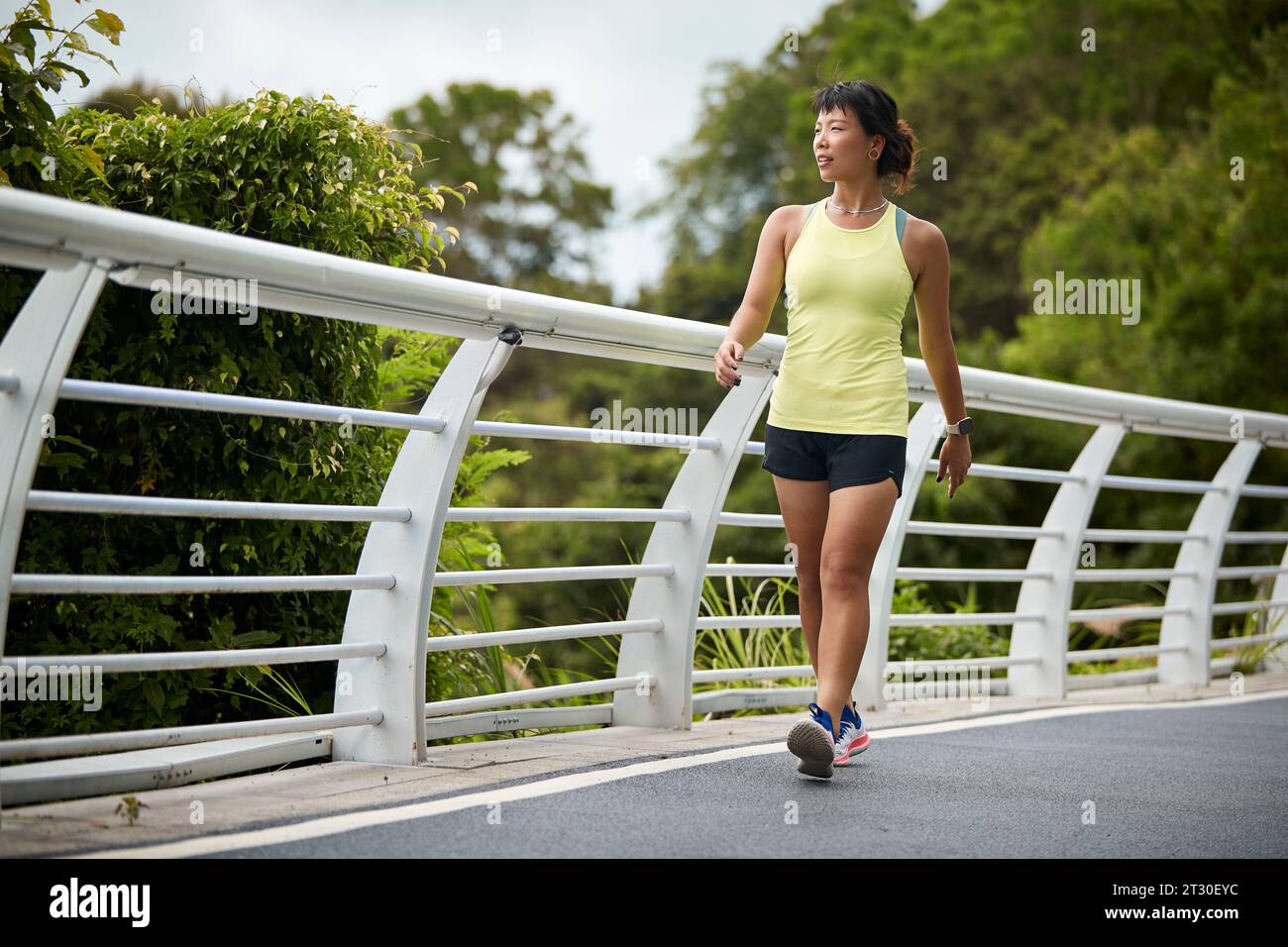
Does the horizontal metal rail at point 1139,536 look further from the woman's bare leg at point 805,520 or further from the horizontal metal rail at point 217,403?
the horizontal metal rail at point 217,403

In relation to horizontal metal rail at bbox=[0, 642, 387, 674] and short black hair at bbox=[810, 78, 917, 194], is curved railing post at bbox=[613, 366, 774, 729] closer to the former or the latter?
short black hair at bbox=[810, 78, 917, 194]

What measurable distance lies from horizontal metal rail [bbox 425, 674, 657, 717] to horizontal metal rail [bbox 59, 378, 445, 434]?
0.82m

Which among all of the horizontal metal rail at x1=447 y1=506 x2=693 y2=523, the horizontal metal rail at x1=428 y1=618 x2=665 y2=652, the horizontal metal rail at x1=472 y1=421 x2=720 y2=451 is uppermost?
the horizontal metal rail at x1=472 y1=421 x2=720 y2=451

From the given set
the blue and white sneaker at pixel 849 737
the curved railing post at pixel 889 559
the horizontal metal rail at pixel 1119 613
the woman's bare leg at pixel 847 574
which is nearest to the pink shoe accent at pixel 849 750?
the blue and white sneaker at pixel 849 737

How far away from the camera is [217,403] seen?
3.28 metres

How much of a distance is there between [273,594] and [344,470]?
49 cm

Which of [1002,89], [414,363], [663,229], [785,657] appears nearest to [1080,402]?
[785,657]

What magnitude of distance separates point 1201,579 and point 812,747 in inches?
165

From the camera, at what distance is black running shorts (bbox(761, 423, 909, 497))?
4.21m

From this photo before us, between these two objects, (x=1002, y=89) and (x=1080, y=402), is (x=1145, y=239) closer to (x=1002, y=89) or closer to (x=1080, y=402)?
(x=1002, y=89)

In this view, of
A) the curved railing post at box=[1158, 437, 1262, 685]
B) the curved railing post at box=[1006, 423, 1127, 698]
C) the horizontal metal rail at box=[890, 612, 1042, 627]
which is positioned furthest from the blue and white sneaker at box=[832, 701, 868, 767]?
the curved railing post at box=[1158, 437, 1262, 685]

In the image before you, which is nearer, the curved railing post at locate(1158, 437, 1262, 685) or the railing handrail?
the railing handrail
